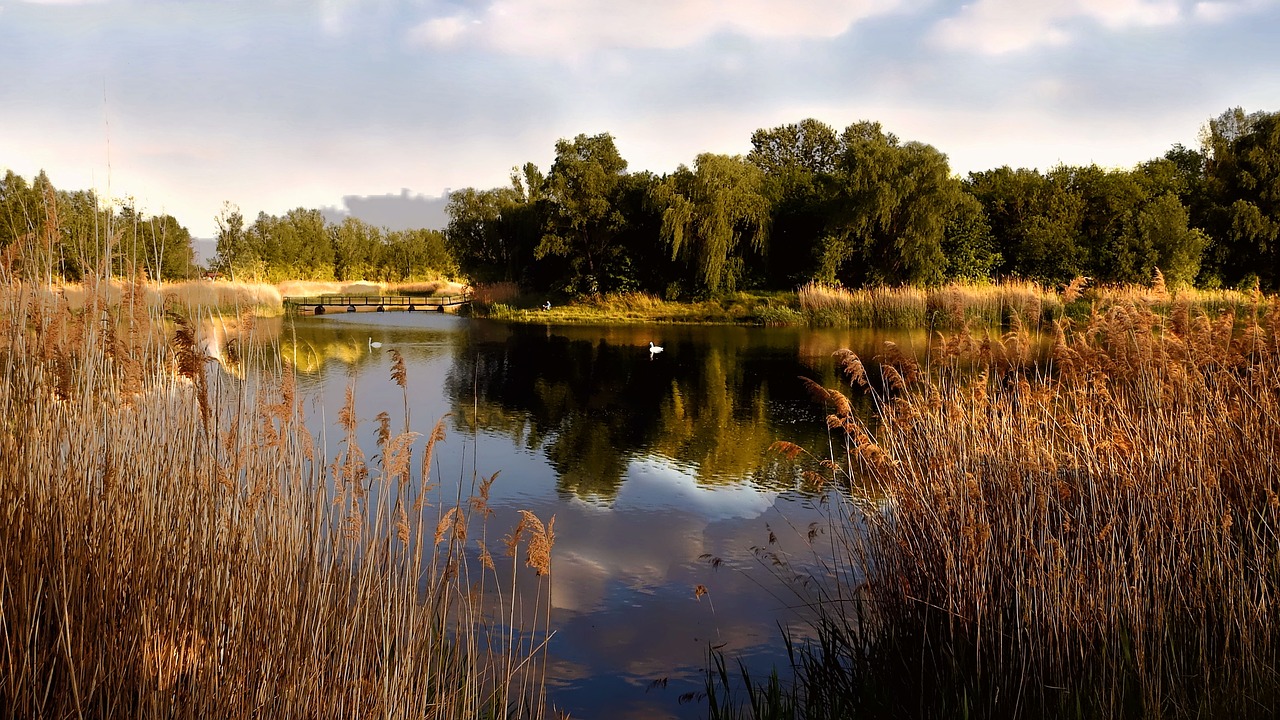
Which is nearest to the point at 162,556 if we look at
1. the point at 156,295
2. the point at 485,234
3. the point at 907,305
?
the point at 156,295

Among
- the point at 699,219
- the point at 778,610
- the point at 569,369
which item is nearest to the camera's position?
the point at 778,610

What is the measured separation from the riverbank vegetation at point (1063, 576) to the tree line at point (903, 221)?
2754 cm

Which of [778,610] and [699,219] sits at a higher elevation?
[699,219]

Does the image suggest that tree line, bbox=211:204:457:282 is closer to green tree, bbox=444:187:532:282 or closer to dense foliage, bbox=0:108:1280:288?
green tree, bbox=444:187:532:282

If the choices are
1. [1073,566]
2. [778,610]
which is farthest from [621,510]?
[1073,566]

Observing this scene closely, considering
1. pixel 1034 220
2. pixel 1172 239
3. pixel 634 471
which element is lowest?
pixel 634 471

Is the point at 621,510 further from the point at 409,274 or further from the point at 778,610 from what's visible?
the point at 409,274

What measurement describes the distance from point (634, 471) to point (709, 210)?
2419cm

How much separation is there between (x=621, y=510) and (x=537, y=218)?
31623 mm

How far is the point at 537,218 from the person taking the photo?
→ 38.0m

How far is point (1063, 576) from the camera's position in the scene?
11.7 ft

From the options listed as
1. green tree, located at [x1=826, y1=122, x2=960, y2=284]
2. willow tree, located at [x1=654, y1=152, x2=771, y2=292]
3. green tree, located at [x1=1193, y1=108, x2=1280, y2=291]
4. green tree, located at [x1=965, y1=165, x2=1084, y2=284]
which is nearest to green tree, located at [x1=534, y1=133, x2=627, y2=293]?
willow tree, located at [x1=654, y1=152, x2=771, y2=292]

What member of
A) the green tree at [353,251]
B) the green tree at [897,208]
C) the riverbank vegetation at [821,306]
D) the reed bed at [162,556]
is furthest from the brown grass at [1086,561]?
the green tree at [353,251]

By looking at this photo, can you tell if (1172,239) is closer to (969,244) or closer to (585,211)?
(969,244)
